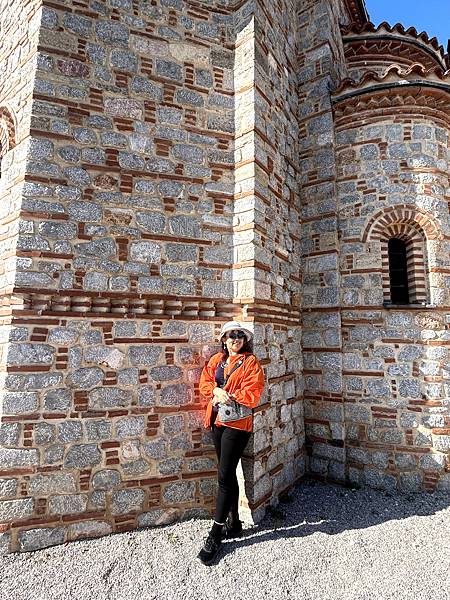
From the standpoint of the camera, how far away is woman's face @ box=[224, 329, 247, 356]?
3674 mm

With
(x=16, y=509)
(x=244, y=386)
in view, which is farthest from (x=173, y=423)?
(x=16, y=509)

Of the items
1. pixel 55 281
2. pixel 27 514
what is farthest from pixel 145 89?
pixel 27 514

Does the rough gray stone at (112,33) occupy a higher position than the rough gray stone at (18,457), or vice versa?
the rough gray stone at (112,33)

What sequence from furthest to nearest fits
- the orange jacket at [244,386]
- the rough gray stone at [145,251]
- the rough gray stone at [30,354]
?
the rough gray stone at [145,251] < the orange jacket at [244,386] < the rough gray stone at [30,354]

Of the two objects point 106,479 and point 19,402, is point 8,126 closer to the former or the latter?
point 19,402

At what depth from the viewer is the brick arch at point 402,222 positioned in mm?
5105

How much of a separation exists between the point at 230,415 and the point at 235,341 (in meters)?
0.73

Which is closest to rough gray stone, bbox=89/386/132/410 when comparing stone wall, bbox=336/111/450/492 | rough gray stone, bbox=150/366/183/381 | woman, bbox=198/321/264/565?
rough gray stone, bbox=150/366/183/381

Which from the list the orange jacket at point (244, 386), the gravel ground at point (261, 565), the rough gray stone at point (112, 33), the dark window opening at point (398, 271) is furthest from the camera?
the dark window opening at point (398, 271)

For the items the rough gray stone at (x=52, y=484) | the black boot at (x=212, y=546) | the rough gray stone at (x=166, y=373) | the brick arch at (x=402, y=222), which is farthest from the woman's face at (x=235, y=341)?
the brick arch at (x=402, y=222)

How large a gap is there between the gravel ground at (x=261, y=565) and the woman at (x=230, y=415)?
214mm

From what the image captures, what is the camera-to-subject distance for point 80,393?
3533 millimetres

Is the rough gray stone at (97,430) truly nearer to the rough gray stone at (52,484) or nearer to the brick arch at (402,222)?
the rough gray stone at (52,484)

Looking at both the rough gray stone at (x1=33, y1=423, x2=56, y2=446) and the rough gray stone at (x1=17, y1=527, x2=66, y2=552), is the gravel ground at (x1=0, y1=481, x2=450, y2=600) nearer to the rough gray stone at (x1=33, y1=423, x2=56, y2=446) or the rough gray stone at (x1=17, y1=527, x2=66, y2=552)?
the rough gray stone at (x1=17, y1=527, x2=66, y2=552)
